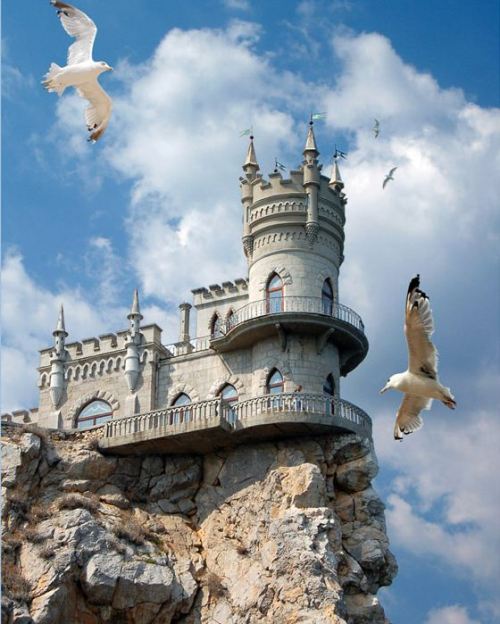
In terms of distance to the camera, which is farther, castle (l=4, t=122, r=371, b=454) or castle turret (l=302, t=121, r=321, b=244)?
castle turret (l=302, t=121, r=321, b=244)

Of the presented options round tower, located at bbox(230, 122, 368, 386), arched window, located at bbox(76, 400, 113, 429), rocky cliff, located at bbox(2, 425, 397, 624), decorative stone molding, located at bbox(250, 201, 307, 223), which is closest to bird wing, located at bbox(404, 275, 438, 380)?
rocky cliff, located at bbox(2, 425, 397, 624)

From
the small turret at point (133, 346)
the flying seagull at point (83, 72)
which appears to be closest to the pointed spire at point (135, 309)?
the small turret at point (133, 346)

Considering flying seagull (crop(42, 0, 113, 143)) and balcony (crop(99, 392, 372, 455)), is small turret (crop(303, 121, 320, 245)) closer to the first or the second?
balcony (crop(99, 392, 372, 455))

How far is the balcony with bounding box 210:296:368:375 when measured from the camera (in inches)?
2090

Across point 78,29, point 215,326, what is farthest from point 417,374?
point 215,326

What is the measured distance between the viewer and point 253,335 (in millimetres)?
54188

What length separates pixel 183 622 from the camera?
1939 inches

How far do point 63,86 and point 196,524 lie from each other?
87.2 feet

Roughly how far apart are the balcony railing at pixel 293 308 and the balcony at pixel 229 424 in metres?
3.73

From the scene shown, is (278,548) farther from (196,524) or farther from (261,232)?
(261,232)

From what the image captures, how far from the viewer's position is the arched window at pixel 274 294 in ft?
178

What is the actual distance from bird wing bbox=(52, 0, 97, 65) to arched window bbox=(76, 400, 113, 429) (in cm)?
2754

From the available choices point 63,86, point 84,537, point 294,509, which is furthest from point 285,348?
point 63,86

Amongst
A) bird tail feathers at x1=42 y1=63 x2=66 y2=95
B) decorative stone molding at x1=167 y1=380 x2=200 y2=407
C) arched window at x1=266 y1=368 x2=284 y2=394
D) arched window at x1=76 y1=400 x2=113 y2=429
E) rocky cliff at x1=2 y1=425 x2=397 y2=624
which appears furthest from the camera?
arched window at x1=76 y1=400 x2=113 y2=429
